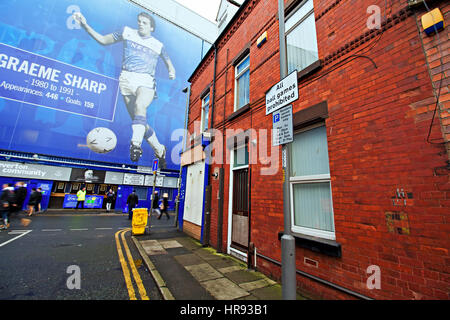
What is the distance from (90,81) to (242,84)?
62.7 ft

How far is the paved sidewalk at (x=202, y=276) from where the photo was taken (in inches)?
132

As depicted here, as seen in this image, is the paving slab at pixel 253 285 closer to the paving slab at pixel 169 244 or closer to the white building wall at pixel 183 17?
the paving slab at pixel 169 244

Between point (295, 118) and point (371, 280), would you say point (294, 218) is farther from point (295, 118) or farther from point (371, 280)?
point (295, 118)

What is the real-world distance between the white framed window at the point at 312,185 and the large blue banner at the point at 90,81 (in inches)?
765

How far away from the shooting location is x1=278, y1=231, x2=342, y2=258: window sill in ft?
9.81

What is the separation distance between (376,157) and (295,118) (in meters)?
1.68

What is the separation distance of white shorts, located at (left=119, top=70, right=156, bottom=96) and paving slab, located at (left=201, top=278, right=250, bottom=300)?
22.0 meters

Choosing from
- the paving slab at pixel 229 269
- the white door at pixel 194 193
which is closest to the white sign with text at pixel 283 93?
the paving slab at pixel 229 269

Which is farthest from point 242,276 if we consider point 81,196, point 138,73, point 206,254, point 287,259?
point 138,73

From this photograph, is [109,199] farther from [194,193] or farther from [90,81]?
[194,193]

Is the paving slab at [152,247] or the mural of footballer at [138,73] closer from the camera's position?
the paving slab at [152,247]

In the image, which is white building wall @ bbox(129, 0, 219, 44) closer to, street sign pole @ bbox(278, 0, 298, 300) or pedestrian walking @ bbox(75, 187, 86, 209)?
pedestrian walking @ bbox(75, 187, 86, 209)

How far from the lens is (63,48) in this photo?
18.0m

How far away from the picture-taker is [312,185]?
148 inches
